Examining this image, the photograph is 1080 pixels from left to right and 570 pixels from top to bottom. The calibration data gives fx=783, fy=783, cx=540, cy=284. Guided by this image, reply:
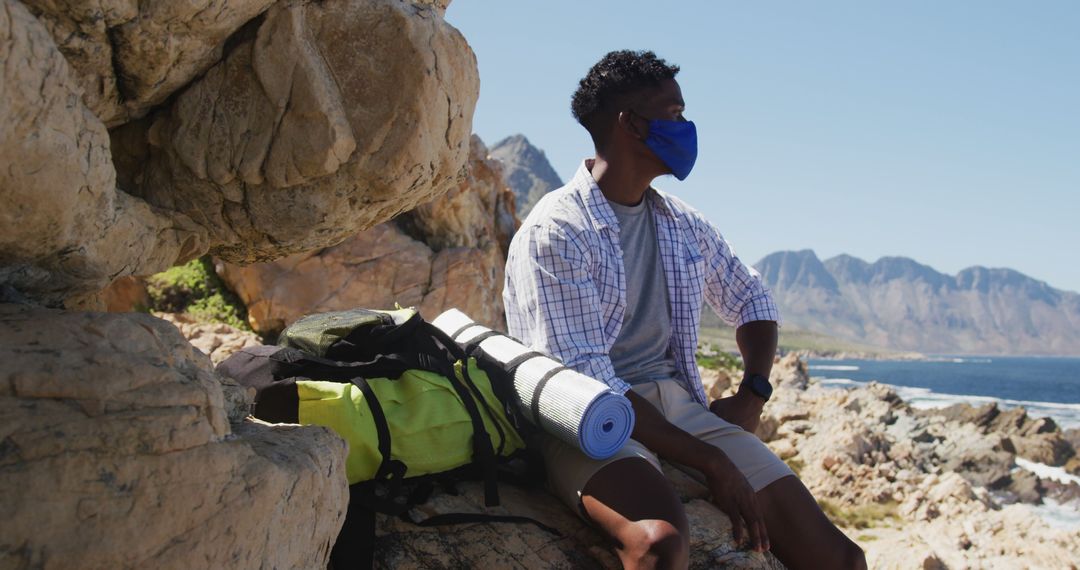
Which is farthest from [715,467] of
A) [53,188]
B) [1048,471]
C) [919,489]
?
[1048,471]

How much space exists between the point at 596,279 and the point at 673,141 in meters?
0.86

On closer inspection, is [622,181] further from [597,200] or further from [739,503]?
[739,503]

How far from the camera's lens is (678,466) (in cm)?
401

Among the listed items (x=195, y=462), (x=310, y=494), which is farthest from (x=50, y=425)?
(x=310, y=494)

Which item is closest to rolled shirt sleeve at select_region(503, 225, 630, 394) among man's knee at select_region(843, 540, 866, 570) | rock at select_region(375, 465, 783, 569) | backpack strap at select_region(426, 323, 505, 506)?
backpack strap at select_region(426, 323, 505, 506)

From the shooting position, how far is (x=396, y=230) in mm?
12945

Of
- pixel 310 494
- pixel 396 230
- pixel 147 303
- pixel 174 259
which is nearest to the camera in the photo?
pixel 310 494

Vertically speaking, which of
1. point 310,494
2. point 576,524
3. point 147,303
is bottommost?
point 147,303

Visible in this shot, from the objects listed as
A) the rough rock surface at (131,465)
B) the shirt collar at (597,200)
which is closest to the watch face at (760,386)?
the shirt collar at (597,200)

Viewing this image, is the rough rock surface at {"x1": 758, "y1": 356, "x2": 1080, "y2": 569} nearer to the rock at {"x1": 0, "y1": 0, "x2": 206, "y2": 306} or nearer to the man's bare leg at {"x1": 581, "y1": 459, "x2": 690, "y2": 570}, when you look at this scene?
the man's bare leg at {"x1": 581, "y1": 459, "x2": 690, "y2": 570}

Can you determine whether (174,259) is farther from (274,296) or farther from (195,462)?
(274,296)

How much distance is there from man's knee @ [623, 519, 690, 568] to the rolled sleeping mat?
0.40 meters

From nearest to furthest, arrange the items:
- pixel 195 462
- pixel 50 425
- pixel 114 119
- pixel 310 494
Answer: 1. pixel 50 425
2. pixel 195 462
3. pixel 310 494
4. pixel 114 119

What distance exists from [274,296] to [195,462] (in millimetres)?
10398
